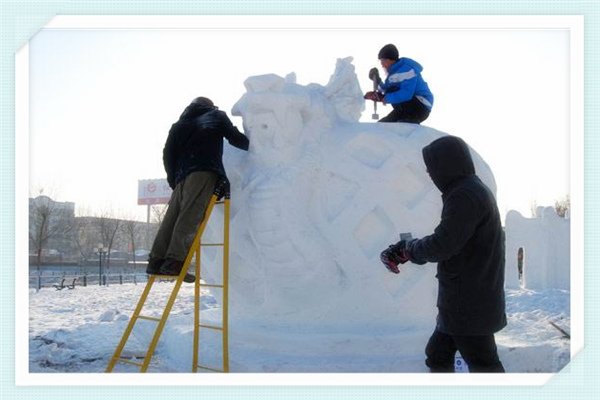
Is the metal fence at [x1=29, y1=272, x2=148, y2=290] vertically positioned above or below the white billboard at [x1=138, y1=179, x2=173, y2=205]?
below

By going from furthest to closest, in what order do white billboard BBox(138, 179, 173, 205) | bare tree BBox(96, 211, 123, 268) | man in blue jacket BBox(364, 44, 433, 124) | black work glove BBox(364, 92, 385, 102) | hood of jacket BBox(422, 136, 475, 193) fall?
white billboard BBox(138, 179, 173, 205), bare tree BBox(96, 211, 123, 268), black work glove BBox(364, 92, 385, 102), man in blue jacket BBox(364, 44, 433, 124), hood of jacket BBox(422, 136, 475, 193)

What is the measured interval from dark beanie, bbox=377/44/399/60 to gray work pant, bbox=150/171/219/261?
1907 millimetres

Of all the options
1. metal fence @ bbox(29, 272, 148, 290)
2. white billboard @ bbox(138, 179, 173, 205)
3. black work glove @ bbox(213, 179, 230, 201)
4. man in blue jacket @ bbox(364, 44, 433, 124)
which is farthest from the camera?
white billboard @ bbox(138, 179, 173, 205)

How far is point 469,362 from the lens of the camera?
9.25 feet

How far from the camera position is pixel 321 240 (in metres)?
4.63

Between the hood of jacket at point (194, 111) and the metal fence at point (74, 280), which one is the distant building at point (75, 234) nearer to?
the metal fence at point (74, 280)

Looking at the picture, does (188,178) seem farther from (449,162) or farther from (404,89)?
(404,89)

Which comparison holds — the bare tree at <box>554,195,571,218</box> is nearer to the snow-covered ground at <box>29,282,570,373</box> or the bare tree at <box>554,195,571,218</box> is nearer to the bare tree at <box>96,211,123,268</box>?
the snow-covered ground at <box>29,282,570,373</box>

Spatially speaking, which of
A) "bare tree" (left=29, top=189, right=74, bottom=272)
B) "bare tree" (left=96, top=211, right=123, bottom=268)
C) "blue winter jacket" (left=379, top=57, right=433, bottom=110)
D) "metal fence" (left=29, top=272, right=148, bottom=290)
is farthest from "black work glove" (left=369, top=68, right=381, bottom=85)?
"bare tree" (left=96, top=211, right=123, bottom=268)

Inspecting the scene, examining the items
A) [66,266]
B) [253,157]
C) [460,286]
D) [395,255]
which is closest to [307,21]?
[253,157]

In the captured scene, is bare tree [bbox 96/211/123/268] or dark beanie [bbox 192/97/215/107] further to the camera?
bare tree [bbox 96/211/123/268]

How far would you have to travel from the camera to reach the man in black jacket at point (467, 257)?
2.70m

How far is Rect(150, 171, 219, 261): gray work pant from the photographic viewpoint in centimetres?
397

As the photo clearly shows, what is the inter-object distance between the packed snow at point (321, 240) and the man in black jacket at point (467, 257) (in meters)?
1.57
